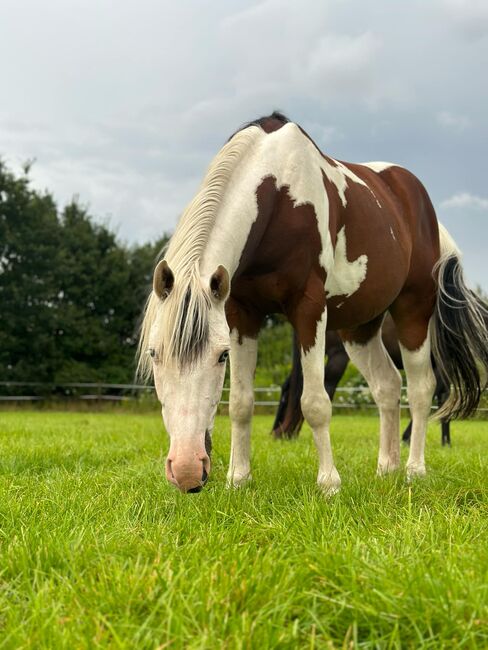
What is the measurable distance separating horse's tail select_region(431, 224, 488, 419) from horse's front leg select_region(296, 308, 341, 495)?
159cm

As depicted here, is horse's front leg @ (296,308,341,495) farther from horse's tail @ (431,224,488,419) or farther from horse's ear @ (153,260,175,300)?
horse's tail @ (431,224,488,419)

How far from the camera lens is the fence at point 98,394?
1817 centimetres

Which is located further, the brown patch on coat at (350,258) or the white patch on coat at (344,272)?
the white patch on coat at (344,272)

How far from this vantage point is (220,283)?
→ 2.43 m

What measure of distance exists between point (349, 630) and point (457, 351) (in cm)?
346

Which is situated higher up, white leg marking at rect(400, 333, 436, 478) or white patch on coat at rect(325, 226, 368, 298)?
white patch on coat at rect(325, 226, 368, 298)

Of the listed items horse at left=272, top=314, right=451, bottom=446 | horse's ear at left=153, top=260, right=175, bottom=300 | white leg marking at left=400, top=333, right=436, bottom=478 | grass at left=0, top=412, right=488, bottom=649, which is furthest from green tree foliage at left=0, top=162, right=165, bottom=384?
horse's ear at left=153, top=260, right=175, bottom=300

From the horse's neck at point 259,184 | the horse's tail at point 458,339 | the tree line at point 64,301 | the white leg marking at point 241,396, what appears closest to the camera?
the horse's neck at point 259,184

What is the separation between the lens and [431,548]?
6.12 ft

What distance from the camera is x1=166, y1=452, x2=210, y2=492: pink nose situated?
6.97 feet

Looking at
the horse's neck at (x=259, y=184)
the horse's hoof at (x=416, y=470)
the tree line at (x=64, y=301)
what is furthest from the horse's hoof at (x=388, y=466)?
the tree line at (x=64, y=301)

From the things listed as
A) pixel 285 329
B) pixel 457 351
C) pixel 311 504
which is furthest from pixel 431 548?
pixel 285 329

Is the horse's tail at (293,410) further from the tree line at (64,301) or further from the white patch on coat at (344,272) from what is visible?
the tree line at (64,301)

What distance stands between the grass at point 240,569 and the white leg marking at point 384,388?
1.22m
